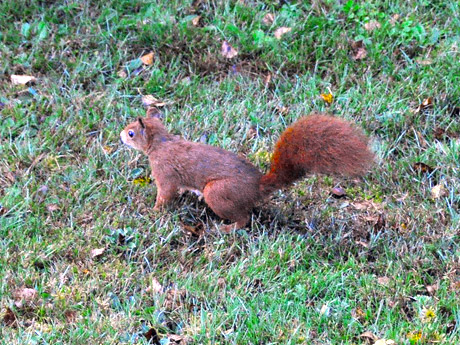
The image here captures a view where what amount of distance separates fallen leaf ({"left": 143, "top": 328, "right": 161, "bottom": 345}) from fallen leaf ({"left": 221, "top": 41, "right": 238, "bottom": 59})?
2.81 metres

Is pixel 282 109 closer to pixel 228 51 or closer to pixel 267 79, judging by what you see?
pixel 267 79

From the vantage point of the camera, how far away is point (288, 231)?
474cm

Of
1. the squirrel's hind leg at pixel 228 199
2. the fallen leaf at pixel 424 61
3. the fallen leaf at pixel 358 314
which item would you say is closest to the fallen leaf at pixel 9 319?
the squirrel's hind leg at pixel 228 199

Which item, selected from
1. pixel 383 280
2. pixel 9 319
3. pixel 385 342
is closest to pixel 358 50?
pixel 383 280

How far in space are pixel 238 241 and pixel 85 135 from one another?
61.7 inches

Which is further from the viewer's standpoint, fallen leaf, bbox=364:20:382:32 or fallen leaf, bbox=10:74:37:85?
fallen leaf, bbox=364:20:382:32

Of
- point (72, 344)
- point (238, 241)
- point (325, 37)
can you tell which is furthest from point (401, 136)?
point (72, 344)

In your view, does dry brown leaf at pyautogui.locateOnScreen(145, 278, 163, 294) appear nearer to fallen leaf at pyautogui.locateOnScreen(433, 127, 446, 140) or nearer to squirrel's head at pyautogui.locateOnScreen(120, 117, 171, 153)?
squirrel's head at pyautogui.locateOnScreen(120, 117, 171, 153)

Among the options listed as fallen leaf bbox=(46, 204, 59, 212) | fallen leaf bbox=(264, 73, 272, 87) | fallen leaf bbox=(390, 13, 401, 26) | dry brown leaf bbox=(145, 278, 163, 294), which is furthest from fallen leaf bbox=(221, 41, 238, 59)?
dry brown leaf bbox=(145, 278, 163, 294)

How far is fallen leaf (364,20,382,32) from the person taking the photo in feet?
20.5

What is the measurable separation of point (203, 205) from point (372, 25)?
7.49 ft

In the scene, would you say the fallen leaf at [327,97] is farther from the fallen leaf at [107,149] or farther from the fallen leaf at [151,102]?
the fallen leaf at [107,149]

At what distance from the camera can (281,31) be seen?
20.6 feet

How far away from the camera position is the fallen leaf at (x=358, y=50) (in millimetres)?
6133
